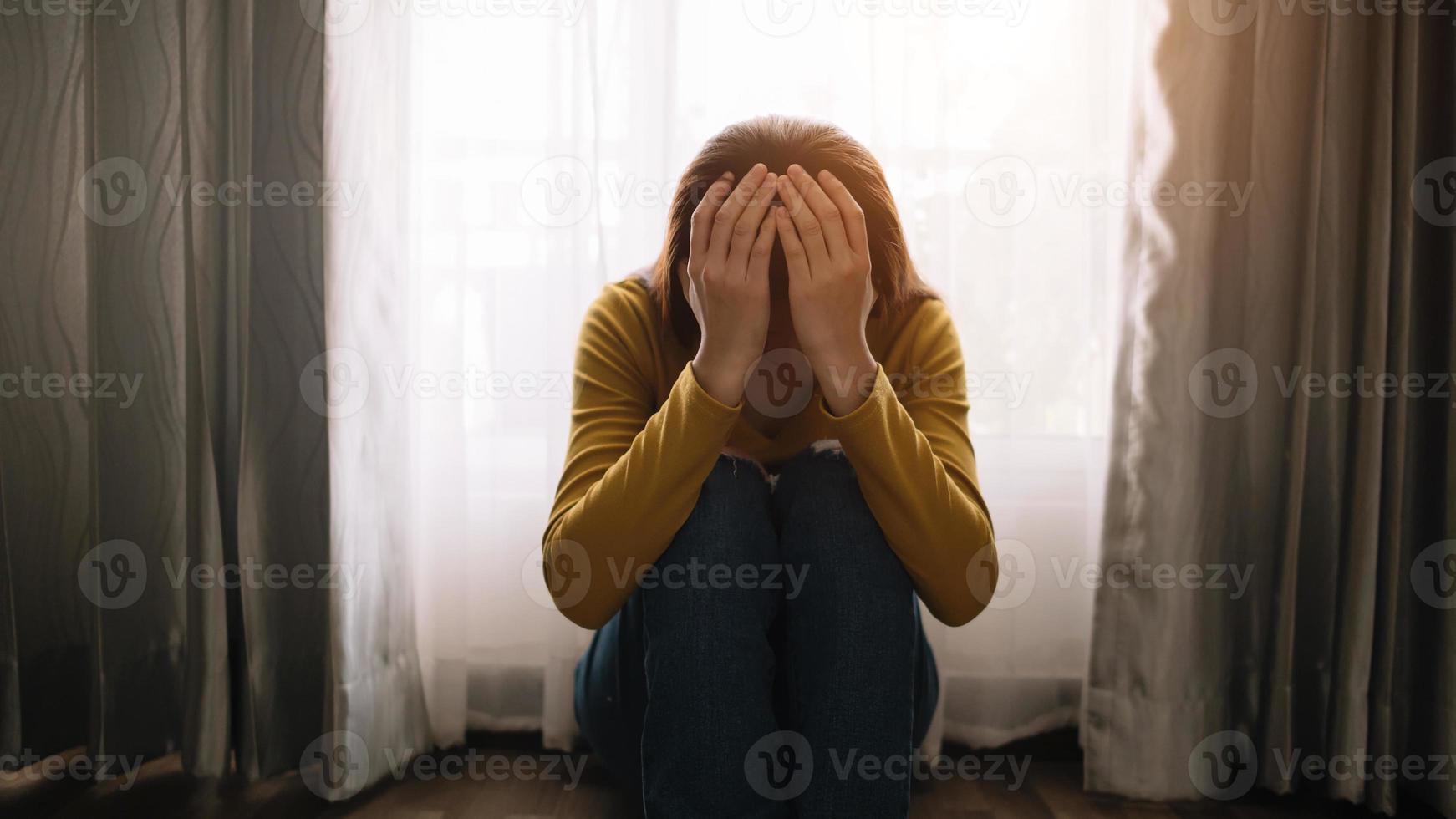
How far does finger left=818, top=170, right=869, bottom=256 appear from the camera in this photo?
0.82 m

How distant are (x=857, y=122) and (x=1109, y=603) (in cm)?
82

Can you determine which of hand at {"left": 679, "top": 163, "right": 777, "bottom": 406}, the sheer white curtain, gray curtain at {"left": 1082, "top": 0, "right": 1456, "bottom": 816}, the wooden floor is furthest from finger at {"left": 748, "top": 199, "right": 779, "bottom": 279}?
the wooden floor

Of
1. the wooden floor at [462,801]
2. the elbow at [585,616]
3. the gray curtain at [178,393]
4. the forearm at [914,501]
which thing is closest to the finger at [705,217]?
the forearm at [914,501]

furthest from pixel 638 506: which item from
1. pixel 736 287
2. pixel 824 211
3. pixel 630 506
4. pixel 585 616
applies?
pixel 824 211

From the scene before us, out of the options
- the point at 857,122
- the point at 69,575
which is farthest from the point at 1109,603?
the point at 69,575

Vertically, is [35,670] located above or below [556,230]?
below

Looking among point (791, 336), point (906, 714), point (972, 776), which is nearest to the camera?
point (906, 714)

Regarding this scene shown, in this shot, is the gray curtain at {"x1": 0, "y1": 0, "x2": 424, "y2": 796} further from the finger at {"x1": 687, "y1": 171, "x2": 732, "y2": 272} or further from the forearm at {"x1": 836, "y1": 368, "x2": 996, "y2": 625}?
the forearm at {"x1": 836, "y1": 368, "x2": 996, "y2": 625}

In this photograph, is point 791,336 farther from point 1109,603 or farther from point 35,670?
point 35,670

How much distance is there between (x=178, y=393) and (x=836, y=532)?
3.31 feet

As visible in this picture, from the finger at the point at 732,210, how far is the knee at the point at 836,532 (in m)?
0.24

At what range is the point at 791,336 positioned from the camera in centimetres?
99

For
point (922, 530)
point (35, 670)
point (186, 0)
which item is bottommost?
point (35, 670)

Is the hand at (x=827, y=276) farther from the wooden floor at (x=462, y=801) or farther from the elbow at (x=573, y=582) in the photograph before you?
the wooden floor at (x=462, y=801)
